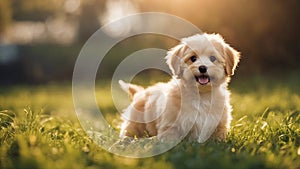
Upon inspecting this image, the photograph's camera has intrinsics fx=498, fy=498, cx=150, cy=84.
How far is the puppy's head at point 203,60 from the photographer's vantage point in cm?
449

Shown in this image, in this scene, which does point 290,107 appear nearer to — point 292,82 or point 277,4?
point 292,82

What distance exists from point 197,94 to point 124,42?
63.1 feet

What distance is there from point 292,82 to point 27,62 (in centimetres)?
1380

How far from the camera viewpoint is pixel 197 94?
4621 millimetres

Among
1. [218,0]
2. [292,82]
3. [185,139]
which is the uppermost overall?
[218,0]

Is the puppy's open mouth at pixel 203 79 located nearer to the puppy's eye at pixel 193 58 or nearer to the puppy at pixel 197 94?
the puppy at pixel 197 94

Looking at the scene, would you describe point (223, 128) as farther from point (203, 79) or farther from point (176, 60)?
point (176, 60)

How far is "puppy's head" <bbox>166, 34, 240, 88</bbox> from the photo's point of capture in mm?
4492

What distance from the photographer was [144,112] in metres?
5.14

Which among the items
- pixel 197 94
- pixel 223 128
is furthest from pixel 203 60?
pixel 223 128

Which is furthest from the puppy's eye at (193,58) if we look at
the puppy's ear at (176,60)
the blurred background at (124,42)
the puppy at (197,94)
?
the blurred background at (124,42)

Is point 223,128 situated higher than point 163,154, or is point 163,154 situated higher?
point 163,154

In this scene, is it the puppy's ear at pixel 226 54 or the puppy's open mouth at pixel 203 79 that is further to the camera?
the puppy's ear at pixel 226 54

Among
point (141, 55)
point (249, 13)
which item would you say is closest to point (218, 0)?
point (249, 13)
